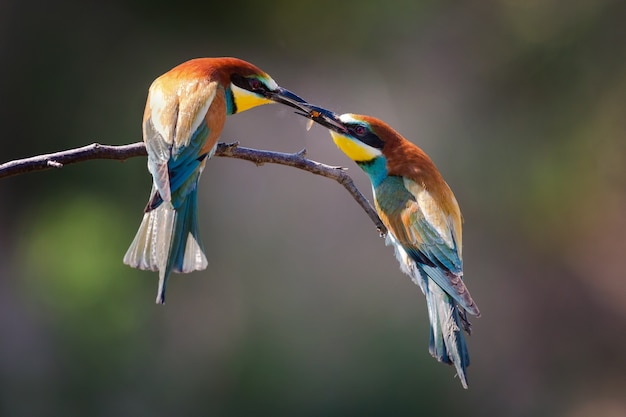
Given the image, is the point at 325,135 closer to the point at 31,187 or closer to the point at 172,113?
the point at 31,187

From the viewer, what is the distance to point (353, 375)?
453 cm

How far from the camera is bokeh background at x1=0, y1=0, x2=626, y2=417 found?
4.62 m

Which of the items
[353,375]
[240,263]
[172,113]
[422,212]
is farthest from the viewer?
[240,263]

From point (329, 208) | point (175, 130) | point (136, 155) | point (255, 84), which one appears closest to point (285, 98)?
point (255, 84)

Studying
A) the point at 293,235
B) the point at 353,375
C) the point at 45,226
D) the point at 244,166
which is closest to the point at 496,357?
the point at 353,375

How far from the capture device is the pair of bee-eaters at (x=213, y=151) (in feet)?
5.62

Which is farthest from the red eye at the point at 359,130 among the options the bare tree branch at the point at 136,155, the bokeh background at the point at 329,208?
the bokeh background at the point at 329,208

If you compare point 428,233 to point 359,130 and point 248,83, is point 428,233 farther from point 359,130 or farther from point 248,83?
point 248,83

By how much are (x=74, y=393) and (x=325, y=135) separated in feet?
6.54

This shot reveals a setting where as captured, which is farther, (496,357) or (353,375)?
(496,357)

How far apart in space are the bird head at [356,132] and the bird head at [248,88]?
0.21 meters

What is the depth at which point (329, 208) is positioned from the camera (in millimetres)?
4961

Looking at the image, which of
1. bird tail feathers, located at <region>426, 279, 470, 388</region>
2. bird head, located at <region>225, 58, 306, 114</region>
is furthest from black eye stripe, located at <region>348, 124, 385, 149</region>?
bird tail feathers, located at <region>426, 279, 470, 388</region>

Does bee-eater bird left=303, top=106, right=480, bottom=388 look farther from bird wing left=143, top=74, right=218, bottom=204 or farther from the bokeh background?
the bokeh background
